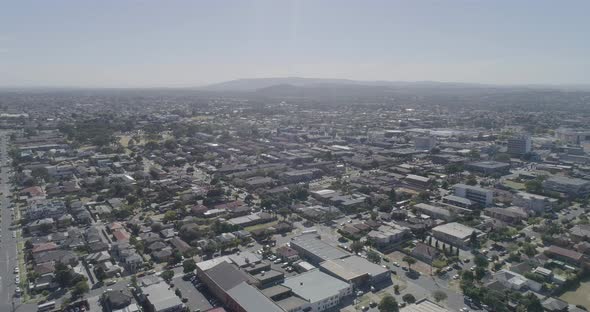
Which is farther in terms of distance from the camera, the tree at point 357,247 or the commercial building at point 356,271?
the tree at point 357,247

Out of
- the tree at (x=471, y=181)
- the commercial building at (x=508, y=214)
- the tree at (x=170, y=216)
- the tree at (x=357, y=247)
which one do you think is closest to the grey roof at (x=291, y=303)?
the tree at (x=357, y=247)

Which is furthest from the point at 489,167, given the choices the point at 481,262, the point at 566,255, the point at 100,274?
the point at 100,274

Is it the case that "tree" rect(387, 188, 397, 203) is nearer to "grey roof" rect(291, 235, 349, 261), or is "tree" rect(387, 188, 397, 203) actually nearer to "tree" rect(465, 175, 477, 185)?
"tree" rect(465, 175, 477, 185)

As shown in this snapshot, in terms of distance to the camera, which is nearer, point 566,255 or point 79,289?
point 79,289

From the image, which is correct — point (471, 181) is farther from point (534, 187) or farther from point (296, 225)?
point (296, 225)

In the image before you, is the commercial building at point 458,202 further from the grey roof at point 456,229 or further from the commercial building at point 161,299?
the commercial building at point 161,299
